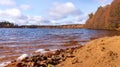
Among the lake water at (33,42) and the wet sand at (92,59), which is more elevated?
the wet sand at (92,59)

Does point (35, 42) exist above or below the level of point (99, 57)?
below

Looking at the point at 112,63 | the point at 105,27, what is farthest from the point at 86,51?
the point at 105,27

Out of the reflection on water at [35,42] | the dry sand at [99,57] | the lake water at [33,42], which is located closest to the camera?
the dry sand at [99,57]

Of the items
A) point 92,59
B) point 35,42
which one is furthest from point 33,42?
point 92,59

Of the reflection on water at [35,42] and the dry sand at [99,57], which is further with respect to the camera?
the reflection on water at [35,42]

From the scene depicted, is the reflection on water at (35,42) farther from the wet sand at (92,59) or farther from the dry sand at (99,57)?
the dry sand at (99,57)

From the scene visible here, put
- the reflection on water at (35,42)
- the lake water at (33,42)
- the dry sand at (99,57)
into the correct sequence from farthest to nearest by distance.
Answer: the reflection on water at (35,42), the lake water at (33,42), the dry sand at (99,57)

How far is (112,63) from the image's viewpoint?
26.7ft

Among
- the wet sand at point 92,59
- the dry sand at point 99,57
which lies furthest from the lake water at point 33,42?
the dry sand at point 99,57

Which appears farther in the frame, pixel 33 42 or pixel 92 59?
pixel 33 42

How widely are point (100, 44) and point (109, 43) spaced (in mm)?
356

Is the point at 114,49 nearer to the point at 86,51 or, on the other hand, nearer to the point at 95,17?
the point at 86,51

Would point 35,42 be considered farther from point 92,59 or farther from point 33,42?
point 92,59

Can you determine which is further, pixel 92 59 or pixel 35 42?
pixel 35 42
